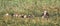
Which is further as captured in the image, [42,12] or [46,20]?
[42,12]

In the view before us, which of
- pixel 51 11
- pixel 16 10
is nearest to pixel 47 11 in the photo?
pixel 51 11

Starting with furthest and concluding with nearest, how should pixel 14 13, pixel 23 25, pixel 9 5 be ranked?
pixel 9 5 < pixel 14 13 < pixel 23 25

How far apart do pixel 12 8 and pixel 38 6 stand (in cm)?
71

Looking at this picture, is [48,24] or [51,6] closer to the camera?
[48,24]

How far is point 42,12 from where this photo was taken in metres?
4.92

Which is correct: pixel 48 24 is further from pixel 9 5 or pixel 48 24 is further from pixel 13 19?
pixel 9 5

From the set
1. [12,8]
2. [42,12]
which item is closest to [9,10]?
[12,8]

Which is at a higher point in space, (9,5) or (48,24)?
(9,5)

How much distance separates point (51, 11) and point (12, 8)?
3.42ft

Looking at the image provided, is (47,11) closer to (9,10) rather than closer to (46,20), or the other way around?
(46,20)

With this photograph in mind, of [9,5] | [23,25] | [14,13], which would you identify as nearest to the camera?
[23,25]

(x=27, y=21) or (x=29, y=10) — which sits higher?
(x=29, y=10)

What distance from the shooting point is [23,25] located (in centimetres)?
433

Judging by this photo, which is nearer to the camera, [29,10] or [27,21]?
[27,21]
